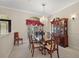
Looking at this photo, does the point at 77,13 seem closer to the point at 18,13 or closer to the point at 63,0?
the point at 63,0

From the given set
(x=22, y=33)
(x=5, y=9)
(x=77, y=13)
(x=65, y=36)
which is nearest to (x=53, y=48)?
(x=65, y=36)

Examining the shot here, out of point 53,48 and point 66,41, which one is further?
point 66,41

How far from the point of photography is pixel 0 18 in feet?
22.7

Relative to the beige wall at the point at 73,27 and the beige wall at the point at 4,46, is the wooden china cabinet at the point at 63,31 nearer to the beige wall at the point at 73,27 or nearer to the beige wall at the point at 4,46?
the beige wall at the point at 73,27

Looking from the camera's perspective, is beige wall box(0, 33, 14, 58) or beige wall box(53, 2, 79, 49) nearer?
beige wall box(0, 33, 14, 58)

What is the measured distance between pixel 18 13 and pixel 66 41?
14.1ft

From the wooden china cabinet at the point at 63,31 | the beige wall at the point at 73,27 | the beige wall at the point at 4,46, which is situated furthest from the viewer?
the wooden china cabinet at the point at 63,31

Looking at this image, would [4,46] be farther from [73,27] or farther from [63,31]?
[73,27]

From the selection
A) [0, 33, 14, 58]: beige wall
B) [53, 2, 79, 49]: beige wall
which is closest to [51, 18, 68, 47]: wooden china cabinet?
[53, 2, 79, 49]: beige wall

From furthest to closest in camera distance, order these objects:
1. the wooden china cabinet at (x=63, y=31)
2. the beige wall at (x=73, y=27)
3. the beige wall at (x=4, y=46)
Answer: the wooden china cabinet at (x=63, y=31) → the beige wall at (x=73, y=27) → the beige wall at (x=4, y=46)

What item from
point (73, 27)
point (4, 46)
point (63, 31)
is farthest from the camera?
point (63, 31)

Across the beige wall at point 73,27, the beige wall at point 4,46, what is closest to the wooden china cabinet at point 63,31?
the beige wall at point 73,27

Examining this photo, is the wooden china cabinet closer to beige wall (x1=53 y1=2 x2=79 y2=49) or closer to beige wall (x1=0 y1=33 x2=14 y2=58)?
beige wall (x1=53 y1=2 x2=79 y2=49)

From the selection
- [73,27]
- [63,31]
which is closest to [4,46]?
[63,31]
